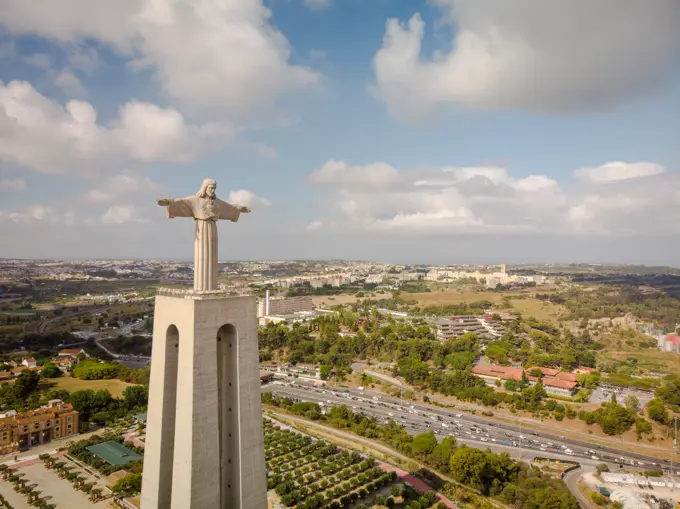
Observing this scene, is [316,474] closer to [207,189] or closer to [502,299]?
[207,189]

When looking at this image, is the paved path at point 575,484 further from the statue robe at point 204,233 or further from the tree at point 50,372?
the tree at point 50,372

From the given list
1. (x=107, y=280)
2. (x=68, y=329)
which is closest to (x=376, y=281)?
(x=107, y=280)

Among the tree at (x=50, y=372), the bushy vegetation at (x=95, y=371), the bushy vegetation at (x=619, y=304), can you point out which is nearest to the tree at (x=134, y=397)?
the bushy vegetation at (x=95, y=371)

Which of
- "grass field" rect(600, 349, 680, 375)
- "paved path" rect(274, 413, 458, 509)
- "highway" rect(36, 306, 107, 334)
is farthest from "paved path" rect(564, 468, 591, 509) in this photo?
"highway" rect(36, 306, 107, 334)

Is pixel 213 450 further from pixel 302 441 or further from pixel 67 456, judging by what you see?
pixel 67 456

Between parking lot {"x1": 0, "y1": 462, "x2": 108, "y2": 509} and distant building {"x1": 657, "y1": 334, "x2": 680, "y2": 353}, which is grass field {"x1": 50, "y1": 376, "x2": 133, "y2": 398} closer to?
parking lot {"x1": 0, "y1": 462, "x2": 108, "y2": 509}

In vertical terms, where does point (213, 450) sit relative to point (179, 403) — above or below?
below
